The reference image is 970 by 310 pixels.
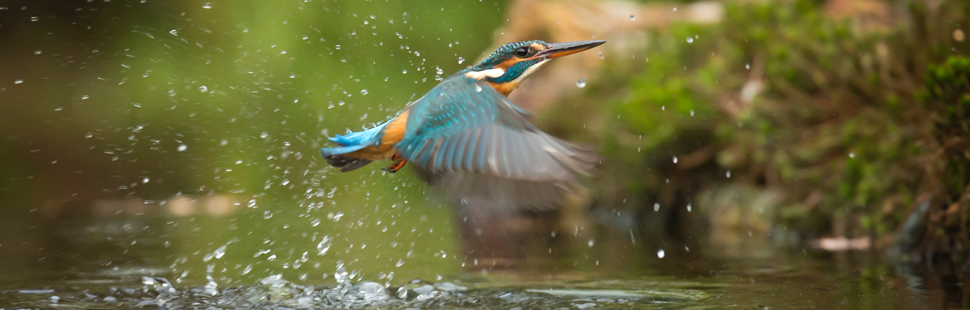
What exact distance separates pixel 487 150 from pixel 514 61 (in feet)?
1.89

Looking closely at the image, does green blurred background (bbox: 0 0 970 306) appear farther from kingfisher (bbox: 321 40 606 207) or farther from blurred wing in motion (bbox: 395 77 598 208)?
blurred wing in motion (bbox: 395 77 598 208)

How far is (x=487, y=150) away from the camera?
3.08 meters

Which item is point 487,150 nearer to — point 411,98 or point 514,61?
point 514,61

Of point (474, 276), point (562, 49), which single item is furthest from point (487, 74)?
point (474, 276)

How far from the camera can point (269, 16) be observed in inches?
543

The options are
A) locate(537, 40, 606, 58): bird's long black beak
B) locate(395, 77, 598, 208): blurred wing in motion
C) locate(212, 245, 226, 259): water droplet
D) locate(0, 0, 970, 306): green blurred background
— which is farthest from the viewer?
locate(212, 245, 226, 259): water droplet


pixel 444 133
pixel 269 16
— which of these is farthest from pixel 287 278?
pixel 269 16

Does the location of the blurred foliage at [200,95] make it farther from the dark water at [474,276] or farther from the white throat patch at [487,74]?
the white throat patch at [487,74]

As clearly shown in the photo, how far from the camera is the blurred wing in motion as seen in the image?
2964mm

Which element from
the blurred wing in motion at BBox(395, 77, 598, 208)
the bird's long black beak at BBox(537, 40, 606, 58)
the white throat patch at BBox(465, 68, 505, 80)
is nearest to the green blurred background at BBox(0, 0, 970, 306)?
the bird's long black beak at BBox(537, 40, 606, 58)

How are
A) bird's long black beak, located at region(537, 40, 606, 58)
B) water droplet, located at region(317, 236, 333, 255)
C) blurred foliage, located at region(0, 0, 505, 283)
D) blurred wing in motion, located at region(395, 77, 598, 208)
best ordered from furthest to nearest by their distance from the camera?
blurred foliage, located at region(0, 0, 505, 283) → water droplet, located at region(317, 236, 333, 255) → bird's long black beak, located at region(537, 40, 606, 58) → blurred wing in motion, located at region(395, 77, 598, 208)

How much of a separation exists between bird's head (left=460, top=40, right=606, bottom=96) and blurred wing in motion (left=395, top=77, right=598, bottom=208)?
124 millimetres

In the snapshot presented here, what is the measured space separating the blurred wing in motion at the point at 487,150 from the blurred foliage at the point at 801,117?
95.3 inches

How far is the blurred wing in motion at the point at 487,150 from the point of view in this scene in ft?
9.72
